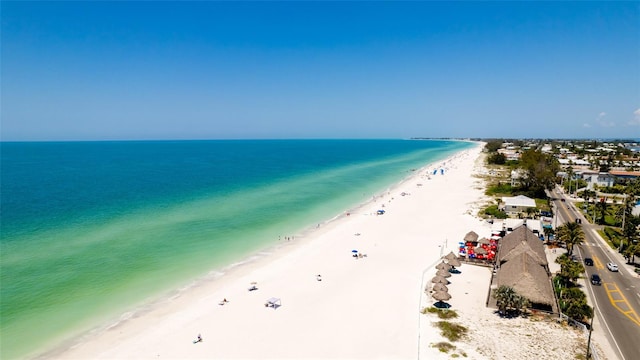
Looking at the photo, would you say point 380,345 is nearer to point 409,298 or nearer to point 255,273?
point 409,298

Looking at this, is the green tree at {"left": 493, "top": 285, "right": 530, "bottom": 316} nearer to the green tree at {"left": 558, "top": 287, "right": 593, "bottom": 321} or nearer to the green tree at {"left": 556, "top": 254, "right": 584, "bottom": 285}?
the green tree at {"left": 558, "top": 287, "right": 593, "bottom": 321}

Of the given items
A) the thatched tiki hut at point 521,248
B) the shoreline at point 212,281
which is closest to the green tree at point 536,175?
the shoreline at point 212,281

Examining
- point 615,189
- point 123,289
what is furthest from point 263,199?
point 615,189

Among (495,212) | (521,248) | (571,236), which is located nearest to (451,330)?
(521,248)

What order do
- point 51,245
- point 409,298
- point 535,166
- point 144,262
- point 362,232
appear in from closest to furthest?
point 409,298, point 144,262, point 51,245, point 362,232, point 535,166

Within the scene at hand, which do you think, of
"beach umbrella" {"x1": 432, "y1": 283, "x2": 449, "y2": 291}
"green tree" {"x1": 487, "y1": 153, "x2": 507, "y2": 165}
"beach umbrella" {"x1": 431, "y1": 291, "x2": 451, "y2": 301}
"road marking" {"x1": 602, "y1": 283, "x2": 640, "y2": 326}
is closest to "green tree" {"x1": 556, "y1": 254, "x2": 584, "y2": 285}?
"road marking" {"x1": 602, "y1": 283, "x2": 640, "y2": 326}

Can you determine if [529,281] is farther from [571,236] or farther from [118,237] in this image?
[118,237]
